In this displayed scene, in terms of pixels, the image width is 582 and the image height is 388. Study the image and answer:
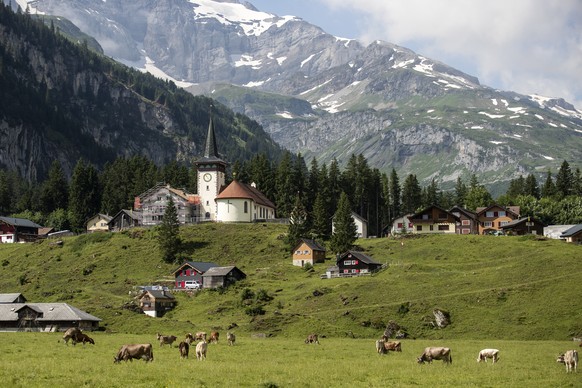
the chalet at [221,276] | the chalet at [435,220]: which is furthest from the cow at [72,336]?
the chalet at [435,220]

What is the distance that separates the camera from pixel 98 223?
6093 inches

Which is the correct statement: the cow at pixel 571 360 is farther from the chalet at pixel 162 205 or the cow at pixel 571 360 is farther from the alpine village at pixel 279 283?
the chalet at pixel 162 205

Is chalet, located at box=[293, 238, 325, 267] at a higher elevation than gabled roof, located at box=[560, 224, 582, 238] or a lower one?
lower

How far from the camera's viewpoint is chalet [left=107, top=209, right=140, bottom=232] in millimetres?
150087

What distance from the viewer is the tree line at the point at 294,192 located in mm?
149000

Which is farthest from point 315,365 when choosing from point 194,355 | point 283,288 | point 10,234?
point 10,234

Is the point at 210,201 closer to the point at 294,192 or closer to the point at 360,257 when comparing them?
the point at 294,192

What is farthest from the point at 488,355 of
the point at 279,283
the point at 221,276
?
the point at 221,276

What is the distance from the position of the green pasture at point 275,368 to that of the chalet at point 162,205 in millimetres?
89576

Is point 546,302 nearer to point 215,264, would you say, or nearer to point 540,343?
point 540,343

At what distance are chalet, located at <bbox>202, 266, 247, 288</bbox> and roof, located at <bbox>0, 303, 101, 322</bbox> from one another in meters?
24.9

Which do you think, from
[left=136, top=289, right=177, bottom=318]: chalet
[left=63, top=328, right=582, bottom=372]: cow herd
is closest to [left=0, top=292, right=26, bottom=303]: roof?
[left=136, top=289, right=177, bottom=318]: chalet

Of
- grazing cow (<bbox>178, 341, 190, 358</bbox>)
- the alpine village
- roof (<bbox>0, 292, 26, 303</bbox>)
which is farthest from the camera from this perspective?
roof (<bbox>0, 292, 26, 303</bbox>)

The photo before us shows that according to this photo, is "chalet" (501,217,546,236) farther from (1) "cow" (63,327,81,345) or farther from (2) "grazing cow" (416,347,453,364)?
(1) "cow" (63,327,81,345)
